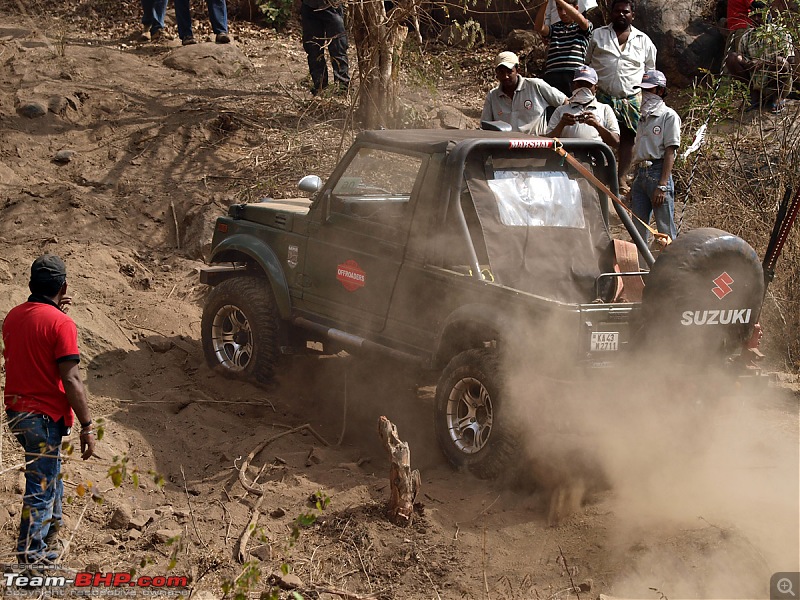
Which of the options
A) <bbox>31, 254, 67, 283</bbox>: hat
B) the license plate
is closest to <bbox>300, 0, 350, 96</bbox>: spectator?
the license plate

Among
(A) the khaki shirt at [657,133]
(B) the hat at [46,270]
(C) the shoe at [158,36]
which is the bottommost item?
(B) the hat at [46,270]

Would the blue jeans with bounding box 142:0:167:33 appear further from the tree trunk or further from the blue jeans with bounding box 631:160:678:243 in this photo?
the blue jeans with bounding box 631:160:678:243

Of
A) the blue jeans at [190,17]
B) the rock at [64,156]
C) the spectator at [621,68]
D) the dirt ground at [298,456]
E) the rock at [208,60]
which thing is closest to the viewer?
the dirt ground at [298,456]

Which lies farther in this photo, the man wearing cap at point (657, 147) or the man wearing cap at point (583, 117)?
the man wearing cap at point (657, 147)

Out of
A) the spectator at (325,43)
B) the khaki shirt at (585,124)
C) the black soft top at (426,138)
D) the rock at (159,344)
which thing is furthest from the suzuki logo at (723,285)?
the spectator at (325,43)

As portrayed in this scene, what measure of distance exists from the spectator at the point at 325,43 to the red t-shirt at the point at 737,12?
15.3 ft

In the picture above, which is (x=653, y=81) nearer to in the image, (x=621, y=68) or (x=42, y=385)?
(x=621, y=68)

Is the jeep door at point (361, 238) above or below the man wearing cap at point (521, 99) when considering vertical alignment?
below

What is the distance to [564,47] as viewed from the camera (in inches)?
393

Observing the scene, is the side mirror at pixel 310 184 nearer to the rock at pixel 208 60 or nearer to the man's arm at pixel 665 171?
the man's arm at pixel 665 171

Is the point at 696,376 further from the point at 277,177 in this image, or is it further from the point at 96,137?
the point at 96,137

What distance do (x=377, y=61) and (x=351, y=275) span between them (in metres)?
4.70

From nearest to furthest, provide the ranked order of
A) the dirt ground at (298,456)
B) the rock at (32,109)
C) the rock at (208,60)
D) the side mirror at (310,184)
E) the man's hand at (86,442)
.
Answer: the man's hand at (86,442), the dirt ground at (298,456), the side mirror at (310,184), the rock at (32,109), the rock at (208,60)

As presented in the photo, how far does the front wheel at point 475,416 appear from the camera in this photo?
18.8 ft
